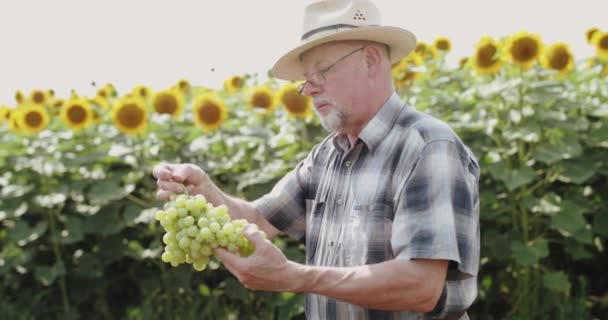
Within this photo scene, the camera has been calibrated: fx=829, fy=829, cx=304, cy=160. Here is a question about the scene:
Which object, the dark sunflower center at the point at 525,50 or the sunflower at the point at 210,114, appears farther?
the dark sunflower center at the point at 525,50

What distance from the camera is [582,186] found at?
4.84 metres

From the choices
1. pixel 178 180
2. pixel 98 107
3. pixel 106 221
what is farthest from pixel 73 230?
pixel 178 180

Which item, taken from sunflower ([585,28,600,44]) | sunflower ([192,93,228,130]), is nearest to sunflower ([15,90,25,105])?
sunflower ([192,93,228,130])

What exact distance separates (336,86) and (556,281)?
2.50 m

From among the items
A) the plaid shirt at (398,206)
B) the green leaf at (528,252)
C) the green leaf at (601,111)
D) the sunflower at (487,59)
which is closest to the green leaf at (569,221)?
the green leaf at (528,252)

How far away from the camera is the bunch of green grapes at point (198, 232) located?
196 cm

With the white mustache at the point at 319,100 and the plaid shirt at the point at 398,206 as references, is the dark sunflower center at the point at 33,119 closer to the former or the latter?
the plaid shirt at the point at 398,206

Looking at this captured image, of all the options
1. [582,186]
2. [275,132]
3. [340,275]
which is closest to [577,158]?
[582,186]

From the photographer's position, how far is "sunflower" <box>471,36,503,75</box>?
5191 mm

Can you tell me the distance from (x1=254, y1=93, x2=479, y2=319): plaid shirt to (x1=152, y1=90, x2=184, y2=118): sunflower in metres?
2.47

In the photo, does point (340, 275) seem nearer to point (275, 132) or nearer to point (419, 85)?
point (275, 132)

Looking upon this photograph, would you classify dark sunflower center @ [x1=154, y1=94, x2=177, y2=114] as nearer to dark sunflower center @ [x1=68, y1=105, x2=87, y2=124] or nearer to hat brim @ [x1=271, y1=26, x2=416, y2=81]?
dark sunflower center @ [x1=68, y1=105, x2=87, y2=124]

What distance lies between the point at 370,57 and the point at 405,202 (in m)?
0.51

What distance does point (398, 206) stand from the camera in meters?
2.22
